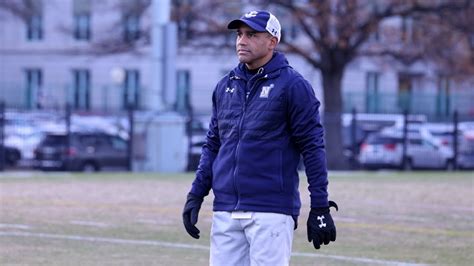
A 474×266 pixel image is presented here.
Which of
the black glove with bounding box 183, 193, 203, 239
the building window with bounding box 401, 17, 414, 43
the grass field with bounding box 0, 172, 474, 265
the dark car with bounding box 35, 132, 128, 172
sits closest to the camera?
the black glove with bounding box 183, 193, 203, 239

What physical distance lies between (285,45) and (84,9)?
22512 mm

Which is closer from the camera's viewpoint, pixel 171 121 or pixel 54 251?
pixel 54 251

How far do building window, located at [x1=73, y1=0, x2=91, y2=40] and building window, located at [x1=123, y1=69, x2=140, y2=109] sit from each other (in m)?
3.14

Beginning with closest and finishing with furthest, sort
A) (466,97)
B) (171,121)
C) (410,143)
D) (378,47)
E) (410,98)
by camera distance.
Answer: (171,121), (410,143), (378,47), (410,98), (466,97)

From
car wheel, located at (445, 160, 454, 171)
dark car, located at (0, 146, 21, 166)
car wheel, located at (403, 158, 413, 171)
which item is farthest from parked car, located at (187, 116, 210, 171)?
car wheel, located at (445, 160, 454, 171)

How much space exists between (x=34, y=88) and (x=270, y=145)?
2017 inches

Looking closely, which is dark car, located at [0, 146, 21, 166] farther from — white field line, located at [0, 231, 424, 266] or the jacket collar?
the jacket collar

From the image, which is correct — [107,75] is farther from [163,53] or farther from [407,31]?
[163,53]

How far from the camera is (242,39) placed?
658cm

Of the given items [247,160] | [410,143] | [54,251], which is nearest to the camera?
[247,160]

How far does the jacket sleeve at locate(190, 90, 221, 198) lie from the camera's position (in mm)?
6879

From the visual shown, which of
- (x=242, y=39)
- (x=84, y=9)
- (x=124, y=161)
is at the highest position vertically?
(x=84, y=9)

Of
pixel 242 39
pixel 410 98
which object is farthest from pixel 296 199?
pixel 410 98

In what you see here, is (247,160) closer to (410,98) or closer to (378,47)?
(378,47)
